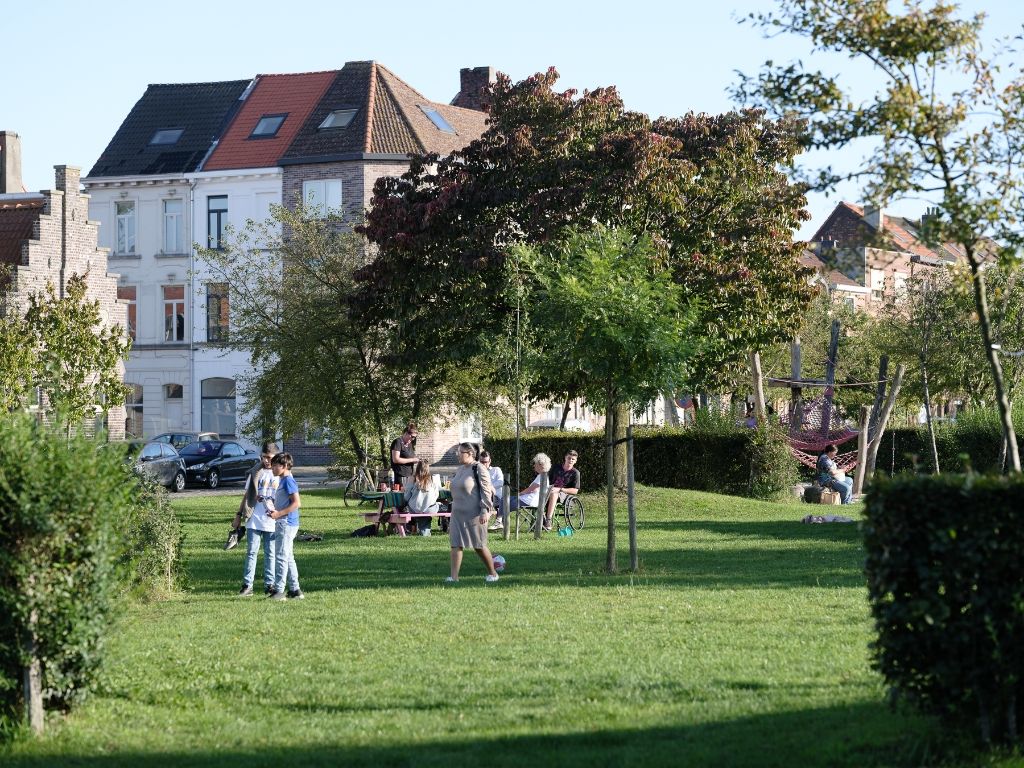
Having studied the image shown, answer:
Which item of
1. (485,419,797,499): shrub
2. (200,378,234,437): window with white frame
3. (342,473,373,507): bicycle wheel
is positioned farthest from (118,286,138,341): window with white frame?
(485,419,797,499): shrub

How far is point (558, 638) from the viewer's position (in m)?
11.9

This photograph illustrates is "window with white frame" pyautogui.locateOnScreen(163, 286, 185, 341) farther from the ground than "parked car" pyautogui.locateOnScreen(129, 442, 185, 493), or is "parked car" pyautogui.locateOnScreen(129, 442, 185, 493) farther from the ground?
"window with white frame" pyautogui.locateOnScreen(163, 286, 185, 341)

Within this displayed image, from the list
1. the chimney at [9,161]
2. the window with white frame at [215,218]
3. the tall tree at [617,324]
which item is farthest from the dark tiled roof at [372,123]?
the tall tree at [617,324]

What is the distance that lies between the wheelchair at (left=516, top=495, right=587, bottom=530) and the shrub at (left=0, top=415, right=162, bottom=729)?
49.5 feet

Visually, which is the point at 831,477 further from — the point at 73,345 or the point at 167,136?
the point at 167,136

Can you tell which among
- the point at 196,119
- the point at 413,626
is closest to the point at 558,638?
the point at 413,626

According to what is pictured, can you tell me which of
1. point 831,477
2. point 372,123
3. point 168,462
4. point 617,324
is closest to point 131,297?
point 372,123

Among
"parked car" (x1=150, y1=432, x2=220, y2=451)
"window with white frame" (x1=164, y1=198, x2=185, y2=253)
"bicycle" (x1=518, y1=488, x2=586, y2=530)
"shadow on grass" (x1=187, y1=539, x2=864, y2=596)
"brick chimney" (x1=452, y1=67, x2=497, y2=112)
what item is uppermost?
"brick chimney" (x1=452, y1=67, x2=497, y2=112)

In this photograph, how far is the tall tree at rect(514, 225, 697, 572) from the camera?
16.8 m

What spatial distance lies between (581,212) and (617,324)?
11.3 metres

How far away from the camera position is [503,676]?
33.0 feet

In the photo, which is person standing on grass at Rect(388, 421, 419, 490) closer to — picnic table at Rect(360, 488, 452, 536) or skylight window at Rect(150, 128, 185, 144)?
picnic table at Rect(360, 488, 452, 536)

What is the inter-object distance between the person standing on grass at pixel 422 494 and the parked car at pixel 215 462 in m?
18.8

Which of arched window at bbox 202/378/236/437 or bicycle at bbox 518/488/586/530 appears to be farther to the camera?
arched window at bbox 202/378/236/437
